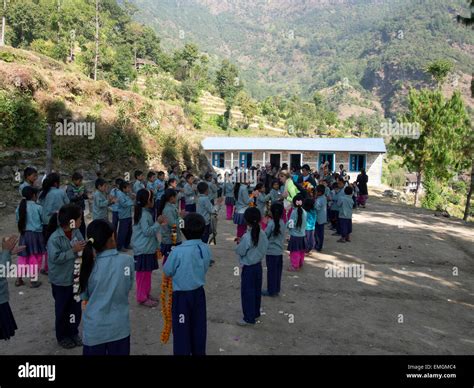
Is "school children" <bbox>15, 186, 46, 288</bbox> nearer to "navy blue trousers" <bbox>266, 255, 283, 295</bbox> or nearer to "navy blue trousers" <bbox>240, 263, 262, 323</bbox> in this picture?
"navy blue trousers" <bbox>240, 263, 262, 323</bbox>

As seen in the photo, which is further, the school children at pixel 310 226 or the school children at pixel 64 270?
the school children at pixel 310 226

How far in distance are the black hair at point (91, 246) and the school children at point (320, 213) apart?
697 centimetres

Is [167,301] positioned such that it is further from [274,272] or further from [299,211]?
[299,211]

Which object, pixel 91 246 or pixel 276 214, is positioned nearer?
pixel 91 246

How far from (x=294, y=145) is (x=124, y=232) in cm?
2505

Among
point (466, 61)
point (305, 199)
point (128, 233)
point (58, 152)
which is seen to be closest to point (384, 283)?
point (305, 199)

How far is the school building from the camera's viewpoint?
1252 inches

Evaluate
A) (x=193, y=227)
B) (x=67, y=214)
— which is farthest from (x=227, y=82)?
(x=193, y=227)

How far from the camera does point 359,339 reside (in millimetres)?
5488

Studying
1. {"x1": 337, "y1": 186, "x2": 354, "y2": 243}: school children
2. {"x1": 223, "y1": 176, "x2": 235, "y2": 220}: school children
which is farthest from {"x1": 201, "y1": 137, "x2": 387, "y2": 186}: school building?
{"x1": 337, "y1": 186, "x2": 354, "y2": 243}: school children

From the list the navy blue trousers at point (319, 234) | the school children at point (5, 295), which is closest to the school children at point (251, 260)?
the school children at point (5, 295)

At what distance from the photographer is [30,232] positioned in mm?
6984

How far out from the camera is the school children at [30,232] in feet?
22.3

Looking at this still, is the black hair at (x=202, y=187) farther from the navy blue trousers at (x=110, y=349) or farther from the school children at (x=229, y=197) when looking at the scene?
the school children at (x=229, y=197)
